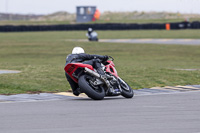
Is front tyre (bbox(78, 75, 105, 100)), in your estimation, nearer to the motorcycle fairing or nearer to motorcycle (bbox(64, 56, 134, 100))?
motorcycle (bbox(64, 56, 134, 100))

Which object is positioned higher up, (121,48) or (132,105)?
(132,105)

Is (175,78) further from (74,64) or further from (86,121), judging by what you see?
(86,121)

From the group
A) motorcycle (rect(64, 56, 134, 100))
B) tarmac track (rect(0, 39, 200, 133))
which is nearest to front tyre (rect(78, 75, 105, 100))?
motorcycle (rect(64, 56, 134, 100))

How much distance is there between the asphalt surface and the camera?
6016 millimetres

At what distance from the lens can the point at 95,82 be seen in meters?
9.20

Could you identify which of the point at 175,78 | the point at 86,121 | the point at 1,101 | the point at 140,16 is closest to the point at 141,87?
the point at 175,78

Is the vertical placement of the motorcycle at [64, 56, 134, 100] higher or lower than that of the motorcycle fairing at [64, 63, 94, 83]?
lower

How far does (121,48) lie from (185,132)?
2611 cm

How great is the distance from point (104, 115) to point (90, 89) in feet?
6.56

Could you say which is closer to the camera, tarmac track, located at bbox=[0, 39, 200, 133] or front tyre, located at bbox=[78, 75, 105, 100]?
tarmac track, located at bbox=[0, 39, 200, 133]

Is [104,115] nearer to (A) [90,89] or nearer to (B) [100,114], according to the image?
(B) [100,114]

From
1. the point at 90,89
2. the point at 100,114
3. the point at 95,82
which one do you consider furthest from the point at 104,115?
the point at 95,82

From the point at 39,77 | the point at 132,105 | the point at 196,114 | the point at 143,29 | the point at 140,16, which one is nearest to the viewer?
the point at 196,114

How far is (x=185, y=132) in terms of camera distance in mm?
5758
